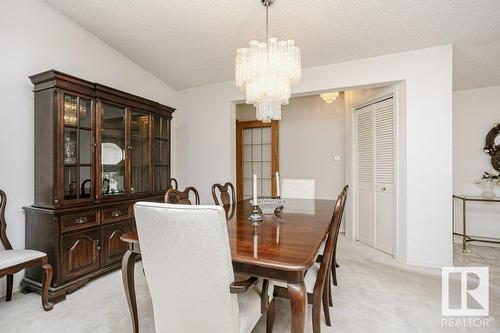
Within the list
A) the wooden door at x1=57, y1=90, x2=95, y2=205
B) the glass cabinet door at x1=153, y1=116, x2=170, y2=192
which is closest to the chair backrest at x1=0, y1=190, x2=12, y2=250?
the wooden door at x1=57, y1=90, x2=95, y2=205

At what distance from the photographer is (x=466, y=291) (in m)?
2.22

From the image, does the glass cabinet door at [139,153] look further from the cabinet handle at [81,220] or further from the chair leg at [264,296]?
the chair leg at [264,296]

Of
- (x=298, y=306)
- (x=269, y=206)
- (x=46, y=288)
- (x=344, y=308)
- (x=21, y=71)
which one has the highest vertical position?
(x=21, y=71)

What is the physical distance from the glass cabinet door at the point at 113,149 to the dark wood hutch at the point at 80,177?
0.01 meters

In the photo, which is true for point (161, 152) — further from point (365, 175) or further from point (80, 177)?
point (365, 175)

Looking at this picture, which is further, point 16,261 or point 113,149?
point 113,149

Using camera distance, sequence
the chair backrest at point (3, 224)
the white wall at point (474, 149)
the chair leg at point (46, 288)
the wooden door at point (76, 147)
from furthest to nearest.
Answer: the white wall at point (474, 149) → the wooden door at point (76, 147) → the chair backrest at point (3, 224) → the chair leg at point (46, 288)

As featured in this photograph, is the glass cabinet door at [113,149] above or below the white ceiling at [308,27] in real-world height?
below

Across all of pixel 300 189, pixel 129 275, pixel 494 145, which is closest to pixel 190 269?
pixel 129 275

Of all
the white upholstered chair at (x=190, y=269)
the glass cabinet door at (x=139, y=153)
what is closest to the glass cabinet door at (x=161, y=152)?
the glass cabinet door at (x=139, y=153)

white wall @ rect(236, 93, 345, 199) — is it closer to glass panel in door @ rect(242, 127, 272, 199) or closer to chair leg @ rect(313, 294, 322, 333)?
glass panel in door @ rect(242, 127, 272, 199)

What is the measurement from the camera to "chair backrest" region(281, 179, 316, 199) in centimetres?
311

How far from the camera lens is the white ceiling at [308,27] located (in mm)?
2283

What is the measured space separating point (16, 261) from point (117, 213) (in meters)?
→ 0.91
